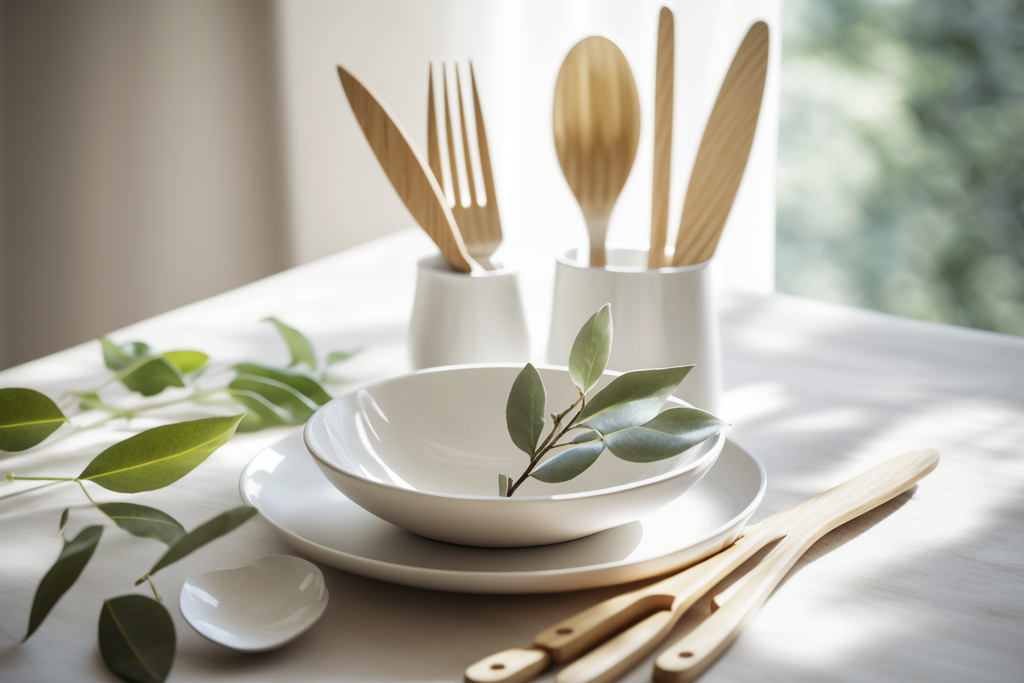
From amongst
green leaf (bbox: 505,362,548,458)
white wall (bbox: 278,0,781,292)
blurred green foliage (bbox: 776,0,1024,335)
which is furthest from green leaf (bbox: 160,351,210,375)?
blurred green foliage (bbox: 776,0,1024,335)

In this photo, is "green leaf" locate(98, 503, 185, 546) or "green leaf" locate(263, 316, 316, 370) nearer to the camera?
"green leaf" locate(98, 503, 185, 546)

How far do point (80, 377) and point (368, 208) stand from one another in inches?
68.7

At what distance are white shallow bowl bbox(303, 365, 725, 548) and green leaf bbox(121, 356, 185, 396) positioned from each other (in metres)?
0.24

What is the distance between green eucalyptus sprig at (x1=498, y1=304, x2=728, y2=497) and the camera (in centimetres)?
40

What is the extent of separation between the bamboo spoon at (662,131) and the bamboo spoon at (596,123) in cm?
2

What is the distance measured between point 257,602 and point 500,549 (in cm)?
11

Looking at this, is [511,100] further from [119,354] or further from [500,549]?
[500,549]

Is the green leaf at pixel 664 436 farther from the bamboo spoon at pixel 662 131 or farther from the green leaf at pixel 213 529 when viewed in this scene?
the bamboo spoon at pixel 662 131

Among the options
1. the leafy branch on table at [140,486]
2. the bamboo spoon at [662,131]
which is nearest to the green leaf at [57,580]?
the leafy branch on table at [140,486]

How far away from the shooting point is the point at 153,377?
2.26ft

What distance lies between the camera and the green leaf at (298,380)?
0.68m

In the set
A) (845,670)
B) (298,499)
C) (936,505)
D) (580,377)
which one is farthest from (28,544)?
(936,505)

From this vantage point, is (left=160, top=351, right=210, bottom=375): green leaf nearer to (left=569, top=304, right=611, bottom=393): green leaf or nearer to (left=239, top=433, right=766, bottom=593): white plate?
(left=239, top=433, right=766, bottom=593): white plate

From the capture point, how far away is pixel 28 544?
1.58 feet
